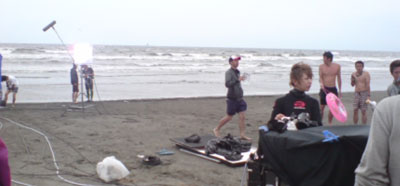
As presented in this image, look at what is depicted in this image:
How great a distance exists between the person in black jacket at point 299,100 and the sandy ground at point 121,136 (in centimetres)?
179

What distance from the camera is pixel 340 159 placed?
9.00 ft

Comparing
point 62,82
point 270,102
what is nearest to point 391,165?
point 270,102

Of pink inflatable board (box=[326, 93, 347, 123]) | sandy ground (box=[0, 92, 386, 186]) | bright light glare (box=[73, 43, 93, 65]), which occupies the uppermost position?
bright light glare (box=[73, 43, 93, 65])

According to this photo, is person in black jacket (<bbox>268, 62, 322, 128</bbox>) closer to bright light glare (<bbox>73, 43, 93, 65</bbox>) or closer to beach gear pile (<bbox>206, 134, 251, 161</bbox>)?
beach gear pile (<bbox>206, 134, 251, 161</bbox>)

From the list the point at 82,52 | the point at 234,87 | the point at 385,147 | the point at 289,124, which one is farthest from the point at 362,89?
the point at 385,147

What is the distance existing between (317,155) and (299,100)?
4.58 ft

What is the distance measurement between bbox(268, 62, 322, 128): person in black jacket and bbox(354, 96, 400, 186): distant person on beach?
7.43 feet

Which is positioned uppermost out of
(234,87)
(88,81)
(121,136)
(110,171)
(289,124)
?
(289,124)

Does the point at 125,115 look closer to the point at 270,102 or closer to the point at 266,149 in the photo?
the point at 270,102

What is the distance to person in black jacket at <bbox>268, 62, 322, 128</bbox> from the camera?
161 inches

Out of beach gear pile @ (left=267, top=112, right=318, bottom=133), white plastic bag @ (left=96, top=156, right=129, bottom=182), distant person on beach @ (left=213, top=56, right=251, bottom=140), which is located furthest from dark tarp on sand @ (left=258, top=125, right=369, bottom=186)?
distant person on beach @ (left=213, top=56, right=251, bottom=140)

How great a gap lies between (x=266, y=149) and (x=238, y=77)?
4.43 meters

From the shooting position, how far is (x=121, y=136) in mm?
8305

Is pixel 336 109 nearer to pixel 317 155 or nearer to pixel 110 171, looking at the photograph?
pixel 317 155
